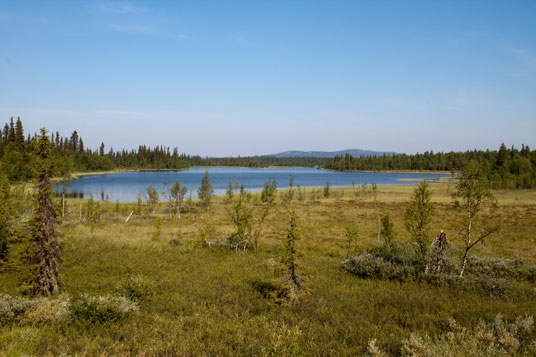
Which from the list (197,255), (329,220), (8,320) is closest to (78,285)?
(8,320)

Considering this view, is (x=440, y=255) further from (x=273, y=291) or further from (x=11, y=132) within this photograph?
(x=11, y=132)

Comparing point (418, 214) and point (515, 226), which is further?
point (515, 226)

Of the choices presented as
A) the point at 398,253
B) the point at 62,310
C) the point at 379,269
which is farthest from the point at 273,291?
the point at 398,253

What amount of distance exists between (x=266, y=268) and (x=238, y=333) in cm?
699

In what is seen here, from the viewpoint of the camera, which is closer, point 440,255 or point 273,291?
point 273,291

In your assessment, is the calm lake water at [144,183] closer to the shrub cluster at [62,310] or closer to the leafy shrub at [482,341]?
the shrub cluster at [62,310]

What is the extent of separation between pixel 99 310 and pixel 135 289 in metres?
1.59

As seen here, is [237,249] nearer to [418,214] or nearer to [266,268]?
[266,268]

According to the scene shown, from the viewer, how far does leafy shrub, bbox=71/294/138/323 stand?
306 inches

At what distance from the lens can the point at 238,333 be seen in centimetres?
710

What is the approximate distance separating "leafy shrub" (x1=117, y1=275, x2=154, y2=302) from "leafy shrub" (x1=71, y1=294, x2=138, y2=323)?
1031mm

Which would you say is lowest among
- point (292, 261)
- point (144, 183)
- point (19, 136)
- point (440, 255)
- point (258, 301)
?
point (144, 183)

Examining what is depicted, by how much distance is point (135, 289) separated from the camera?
9.40 m

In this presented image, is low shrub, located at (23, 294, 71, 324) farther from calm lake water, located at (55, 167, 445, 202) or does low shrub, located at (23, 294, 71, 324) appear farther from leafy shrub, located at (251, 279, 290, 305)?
calm lake water, located at (55, 167, 445, 202)
